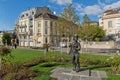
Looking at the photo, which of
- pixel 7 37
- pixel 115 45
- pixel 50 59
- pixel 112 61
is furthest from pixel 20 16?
pixel 112 61

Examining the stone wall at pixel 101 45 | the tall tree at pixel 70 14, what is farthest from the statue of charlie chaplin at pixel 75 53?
the stone wall at pixel 101 45

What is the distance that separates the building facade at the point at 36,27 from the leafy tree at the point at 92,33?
22.0m

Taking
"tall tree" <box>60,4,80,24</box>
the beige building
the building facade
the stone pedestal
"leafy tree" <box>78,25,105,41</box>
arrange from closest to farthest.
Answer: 1. the stone pedestal
2. "tall tree" <box>60,4,80,24</box>
3. "leafy tree" <box>78,25,105,41</box>
4. the beige building
5. the building facade

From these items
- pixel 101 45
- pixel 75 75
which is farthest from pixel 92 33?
pixel 75 75

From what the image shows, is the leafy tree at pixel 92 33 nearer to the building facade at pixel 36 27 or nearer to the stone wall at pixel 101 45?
the stone wall at pixel 101 45

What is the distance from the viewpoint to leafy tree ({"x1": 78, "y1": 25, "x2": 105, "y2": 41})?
4145 centimetres

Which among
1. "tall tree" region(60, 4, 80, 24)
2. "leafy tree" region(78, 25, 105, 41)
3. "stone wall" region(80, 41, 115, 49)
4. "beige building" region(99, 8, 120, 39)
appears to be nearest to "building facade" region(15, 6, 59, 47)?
"beige building" region(99, 8, 120, 39)

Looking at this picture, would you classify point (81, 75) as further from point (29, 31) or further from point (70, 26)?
point (29, 31)

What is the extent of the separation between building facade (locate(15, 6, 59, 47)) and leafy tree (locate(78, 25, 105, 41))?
72.2 ft

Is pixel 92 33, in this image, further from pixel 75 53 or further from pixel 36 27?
pixel 75 53

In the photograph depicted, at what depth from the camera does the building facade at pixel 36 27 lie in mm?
69438

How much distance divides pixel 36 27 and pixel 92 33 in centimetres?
3073

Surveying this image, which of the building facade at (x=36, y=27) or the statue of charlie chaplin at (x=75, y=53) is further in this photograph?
the building facade at (x=36, y=27)

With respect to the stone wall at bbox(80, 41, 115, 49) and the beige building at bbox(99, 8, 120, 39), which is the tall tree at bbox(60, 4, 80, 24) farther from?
the beige building at bbox(99, 8, 120, 39)
